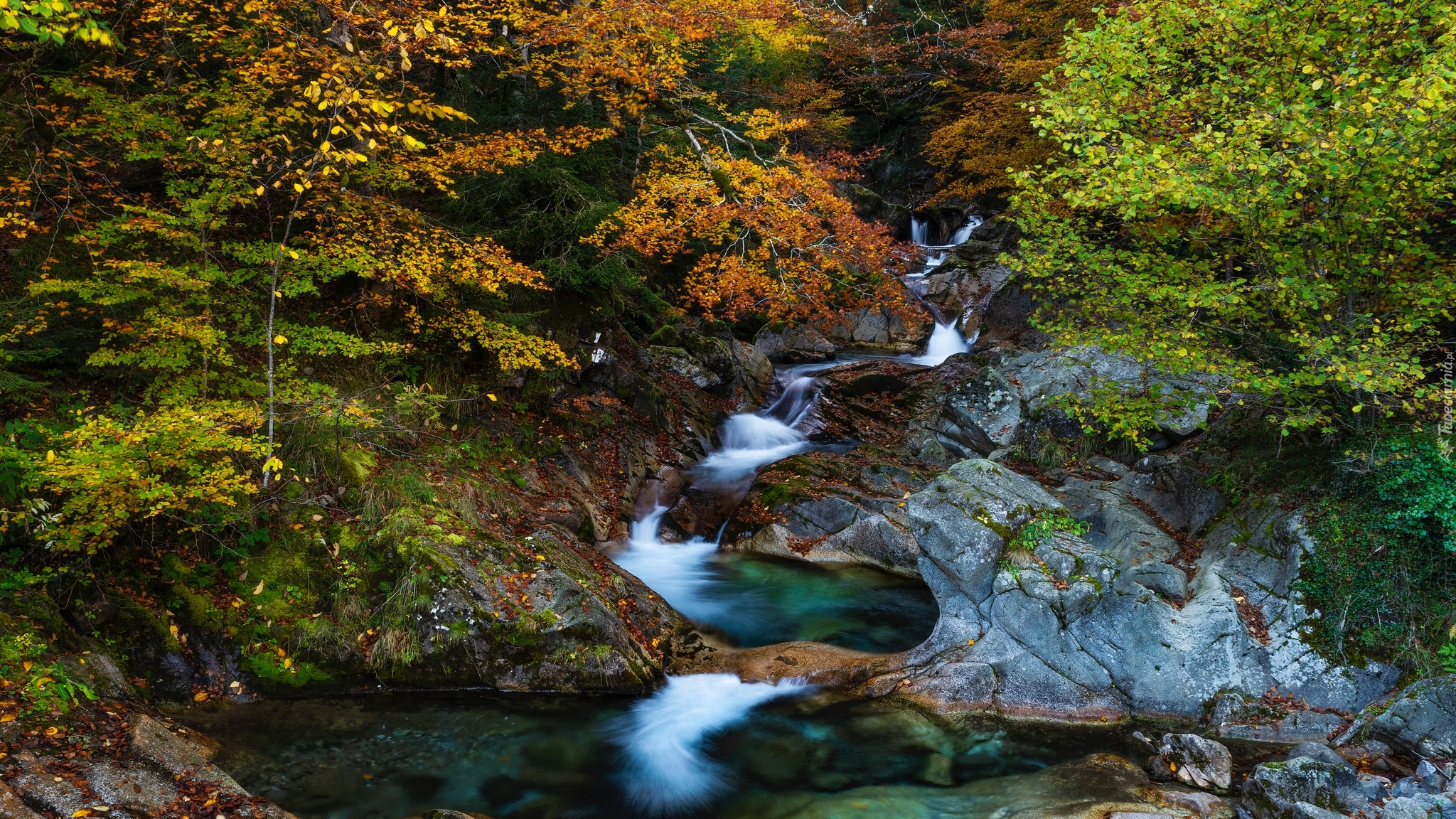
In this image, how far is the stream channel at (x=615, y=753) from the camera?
6.08 m

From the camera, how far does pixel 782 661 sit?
28.2 feet

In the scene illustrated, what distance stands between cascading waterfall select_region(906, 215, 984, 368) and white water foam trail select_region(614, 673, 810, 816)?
12.1m

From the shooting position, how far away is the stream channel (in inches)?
239

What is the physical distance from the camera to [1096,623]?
7.91 meters

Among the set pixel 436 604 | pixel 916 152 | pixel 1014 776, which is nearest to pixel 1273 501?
pixel 1014 776

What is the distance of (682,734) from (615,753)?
74 cm

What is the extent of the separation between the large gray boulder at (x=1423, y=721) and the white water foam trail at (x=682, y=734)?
17.2ft

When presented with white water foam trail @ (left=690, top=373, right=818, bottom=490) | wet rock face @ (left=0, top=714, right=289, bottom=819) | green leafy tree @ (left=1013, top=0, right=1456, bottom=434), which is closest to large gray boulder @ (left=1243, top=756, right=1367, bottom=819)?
green leafy tree @ (left=1013, top=0, right=1456, bottom=434)

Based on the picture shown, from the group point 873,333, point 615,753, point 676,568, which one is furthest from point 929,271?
point 615,753

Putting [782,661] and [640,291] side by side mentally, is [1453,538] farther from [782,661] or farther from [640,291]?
[640,291]

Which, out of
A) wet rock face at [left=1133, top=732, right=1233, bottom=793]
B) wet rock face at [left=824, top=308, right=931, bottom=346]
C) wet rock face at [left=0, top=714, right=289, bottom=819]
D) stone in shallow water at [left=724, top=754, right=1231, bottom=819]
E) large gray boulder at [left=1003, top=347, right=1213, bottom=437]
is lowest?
stone in shallow water at [left=724, top=754, right=1231, bottom=819]

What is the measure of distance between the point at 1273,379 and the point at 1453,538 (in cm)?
202

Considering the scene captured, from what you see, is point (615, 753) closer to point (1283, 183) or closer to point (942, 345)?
point (1283, 183)

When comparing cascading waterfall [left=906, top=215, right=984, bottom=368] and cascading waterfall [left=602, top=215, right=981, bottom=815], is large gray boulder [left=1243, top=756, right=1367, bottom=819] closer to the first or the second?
cascading waterfall [left=602, top=215, right=981, bottom=815]
